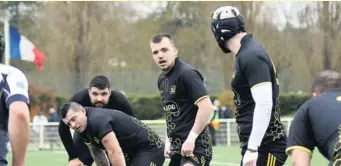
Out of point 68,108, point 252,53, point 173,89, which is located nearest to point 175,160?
point 173,89

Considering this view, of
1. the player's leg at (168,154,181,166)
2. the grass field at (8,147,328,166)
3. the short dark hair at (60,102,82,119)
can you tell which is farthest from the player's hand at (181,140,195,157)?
the grass field at (8,147,328,166)

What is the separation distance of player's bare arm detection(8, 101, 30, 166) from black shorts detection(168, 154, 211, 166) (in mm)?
2819

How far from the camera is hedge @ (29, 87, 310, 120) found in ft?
125

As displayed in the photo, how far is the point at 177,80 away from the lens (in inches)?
330

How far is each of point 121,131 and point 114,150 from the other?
0.57 m

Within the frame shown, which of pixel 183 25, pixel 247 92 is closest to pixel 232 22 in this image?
pixel 247 92

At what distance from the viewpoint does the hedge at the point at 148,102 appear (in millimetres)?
38062

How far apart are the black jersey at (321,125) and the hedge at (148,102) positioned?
105ft

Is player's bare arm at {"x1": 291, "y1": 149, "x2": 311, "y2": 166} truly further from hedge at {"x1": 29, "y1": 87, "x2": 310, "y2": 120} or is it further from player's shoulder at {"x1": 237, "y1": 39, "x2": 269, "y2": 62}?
hedge at {"x1": 29, "y1": 87, "x2": 310, "y2": 120}

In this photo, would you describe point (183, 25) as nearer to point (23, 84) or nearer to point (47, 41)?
point (47, 41)

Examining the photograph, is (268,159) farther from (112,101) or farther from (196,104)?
(112,101)

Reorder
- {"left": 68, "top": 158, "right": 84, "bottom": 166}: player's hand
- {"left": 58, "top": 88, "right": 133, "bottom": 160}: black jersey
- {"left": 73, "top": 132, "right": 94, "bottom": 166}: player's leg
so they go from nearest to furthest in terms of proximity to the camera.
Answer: {"left": 58, "top": 88, "right": 133, "bottom": 160}: black jersey, {"left": 68, "top": 158, "right": 84, "bottom": 166}: player's hand, {"left": 73, "top": 132, "right": 94, "bottom": 166}: player's leg

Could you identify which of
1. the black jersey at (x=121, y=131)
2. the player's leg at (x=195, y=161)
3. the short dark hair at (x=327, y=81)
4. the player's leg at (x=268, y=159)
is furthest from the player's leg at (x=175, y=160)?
the short dark hair at (x=327, y=81)

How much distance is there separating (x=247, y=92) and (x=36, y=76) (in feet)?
137
